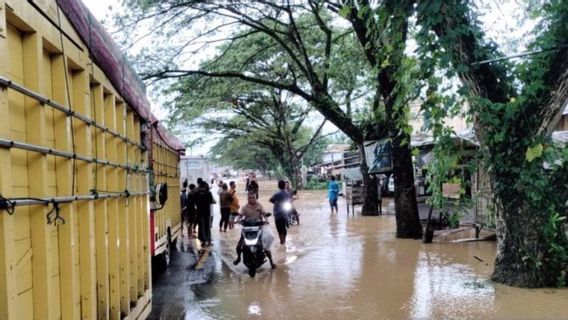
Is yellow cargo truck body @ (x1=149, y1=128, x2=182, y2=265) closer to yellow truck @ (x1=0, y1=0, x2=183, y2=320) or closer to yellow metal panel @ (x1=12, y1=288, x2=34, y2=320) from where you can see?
yellow truck @ (x1=0, y1=0, x2=183, y2=320)

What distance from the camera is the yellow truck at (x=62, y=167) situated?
212 cm

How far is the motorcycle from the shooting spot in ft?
29.0

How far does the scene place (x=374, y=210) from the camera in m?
20.6

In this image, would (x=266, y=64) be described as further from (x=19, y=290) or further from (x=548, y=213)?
(x=19, y=290)

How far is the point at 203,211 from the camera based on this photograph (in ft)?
41.8

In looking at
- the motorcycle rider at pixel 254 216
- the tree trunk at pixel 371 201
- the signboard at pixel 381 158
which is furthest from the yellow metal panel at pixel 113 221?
the tree trunk at pixel 371 201

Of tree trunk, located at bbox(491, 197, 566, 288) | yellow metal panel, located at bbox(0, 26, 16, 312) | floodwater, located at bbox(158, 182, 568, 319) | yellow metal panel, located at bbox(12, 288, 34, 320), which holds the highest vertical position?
yellow metal panel, located at bbox(0, 26, 16, 312)

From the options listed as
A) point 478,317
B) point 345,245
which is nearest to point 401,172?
point 345,245

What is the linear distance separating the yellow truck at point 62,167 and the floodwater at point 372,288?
3029 mm

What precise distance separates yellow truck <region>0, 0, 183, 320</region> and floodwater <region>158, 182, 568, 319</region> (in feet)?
9.94

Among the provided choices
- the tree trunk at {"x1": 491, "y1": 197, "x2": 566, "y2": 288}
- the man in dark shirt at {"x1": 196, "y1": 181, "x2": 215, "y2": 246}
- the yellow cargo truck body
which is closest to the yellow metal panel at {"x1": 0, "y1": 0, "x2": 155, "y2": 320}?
the yellow cargo truck body

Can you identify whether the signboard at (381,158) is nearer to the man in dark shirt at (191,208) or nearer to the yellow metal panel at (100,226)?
the man in dark shirt at (191,208)

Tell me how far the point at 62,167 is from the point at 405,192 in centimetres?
1108

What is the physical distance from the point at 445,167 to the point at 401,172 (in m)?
4.91
